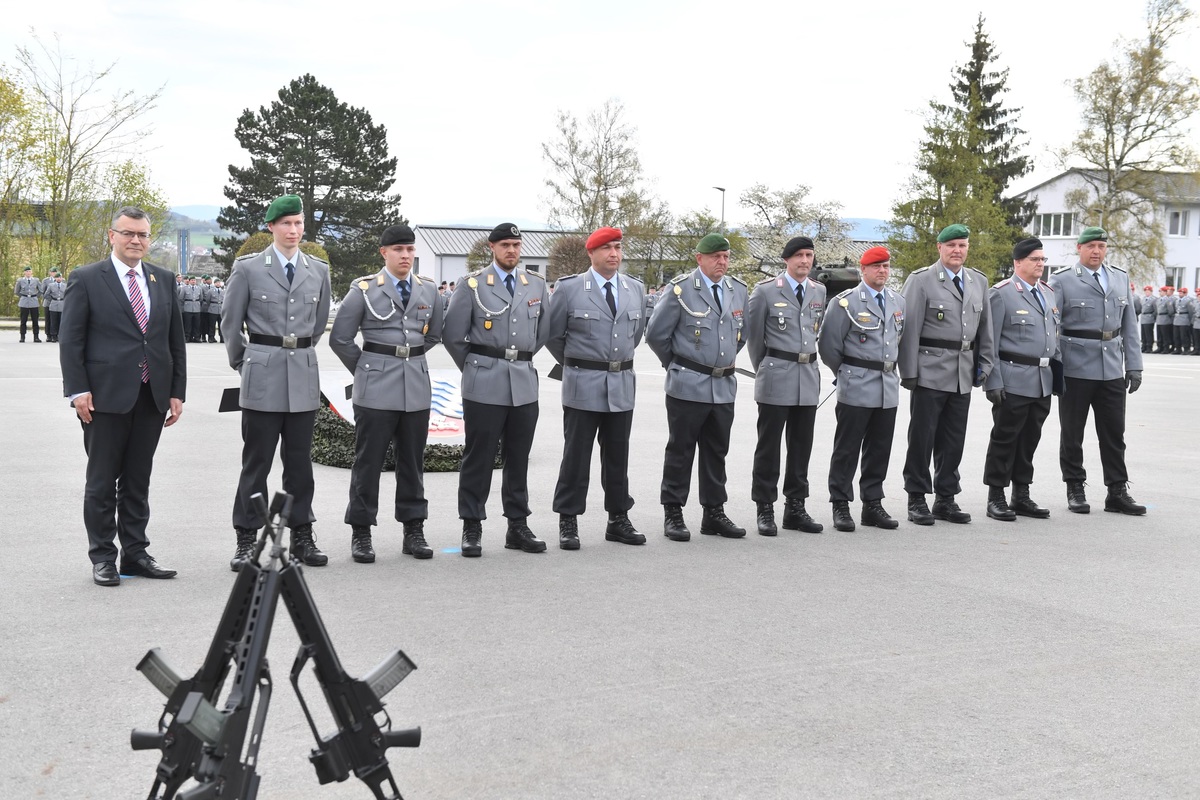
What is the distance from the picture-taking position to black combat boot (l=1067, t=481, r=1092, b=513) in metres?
9.69

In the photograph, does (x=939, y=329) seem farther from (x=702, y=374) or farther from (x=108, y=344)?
(x=108, y=344)

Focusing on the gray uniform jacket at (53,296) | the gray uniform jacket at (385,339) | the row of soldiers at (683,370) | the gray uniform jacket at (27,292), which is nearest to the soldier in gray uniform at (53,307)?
the gray uniform jacket at (53,296)

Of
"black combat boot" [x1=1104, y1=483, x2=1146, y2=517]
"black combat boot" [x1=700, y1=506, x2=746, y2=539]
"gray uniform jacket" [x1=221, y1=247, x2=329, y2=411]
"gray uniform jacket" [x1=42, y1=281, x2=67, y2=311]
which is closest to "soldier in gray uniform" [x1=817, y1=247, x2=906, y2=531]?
"black combat boot" [x1=700, y1=506, x2=746, y2=539]

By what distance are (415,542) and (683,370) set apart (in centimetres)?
222

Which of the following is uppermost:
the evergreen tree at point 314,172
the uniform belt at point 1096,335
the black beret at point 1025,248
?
the evergreen tree at point 314,172

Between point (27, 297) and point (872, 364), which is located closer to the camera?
point (872, 364)

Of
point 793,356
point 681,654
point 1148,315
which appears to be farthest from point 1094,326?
point 1148,315

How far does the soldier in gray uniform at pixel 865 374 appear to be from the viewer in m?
8.98

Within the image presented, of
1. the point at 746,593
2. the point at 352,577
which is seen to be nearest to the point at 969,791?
the point at 746,593

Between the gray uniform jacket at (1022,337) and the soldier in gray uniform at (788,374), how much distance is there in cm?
163

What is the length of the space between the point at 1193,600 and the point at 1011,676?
2.09m

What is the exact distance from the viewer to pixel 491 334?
7.91m

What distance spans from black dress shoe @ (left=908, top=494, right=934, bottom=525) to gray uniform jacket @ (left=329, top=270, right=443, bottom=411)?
3.73 metres

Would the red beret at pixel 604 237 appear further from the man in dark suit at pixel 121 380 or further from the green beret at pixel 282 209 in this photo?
the man in dark suit at pixel 121 380
